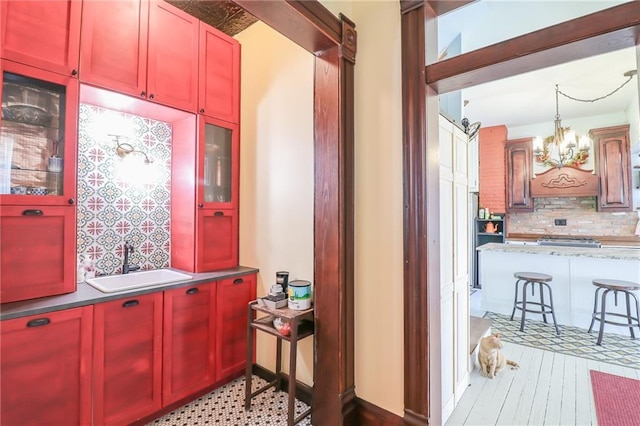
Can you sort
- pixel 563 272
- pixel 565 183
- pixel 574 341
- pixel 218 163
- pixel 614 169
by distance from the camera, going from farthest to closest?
1. pixel 565 183
2. pixel 614 169
3. pixel 563 272
4. pixel 574 341
5. pixel 218 163

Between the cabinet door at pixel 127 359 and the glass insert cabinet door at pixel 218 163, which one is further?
the glass insert cabinet door at pixel 218 163

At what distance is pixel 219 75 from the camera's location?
251cm

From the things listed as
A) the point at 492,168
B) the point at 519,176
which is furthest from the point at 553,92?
the point at 492,168

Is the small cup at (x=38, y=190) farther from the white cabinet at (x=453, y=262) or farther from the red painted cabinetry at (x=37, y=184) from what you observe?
the white cabinet at (x=453, y=262)

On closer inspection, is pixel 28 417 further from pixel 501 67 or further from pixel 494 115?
pixel 494 115

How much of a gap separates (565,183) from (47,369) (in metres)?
7.28

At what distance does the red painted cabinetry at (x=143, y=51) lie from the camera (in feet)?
6.08

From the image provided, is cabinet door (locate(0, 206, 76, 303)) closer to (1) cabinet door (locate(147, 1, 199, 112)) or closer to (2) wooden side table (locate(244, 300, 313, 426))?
(1) cabinet door (locate(147, 1, 199, 112))

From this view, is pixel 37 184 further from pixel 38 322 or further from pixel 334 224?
pixel 334 224

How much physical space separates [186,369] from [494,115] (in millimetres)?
6214

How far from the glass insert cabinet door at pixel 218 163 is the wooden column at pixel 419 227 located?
1.55m

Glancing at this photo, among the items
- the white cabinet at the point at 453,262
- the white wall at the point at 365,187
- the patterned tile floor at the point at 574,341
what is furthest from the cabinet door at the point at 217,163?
the patterned tile floor at the point at 574,341

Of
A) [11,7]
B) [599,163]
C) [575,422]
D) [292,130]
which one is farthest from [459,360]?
[599,163]

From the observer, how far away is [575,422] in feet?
6.61
